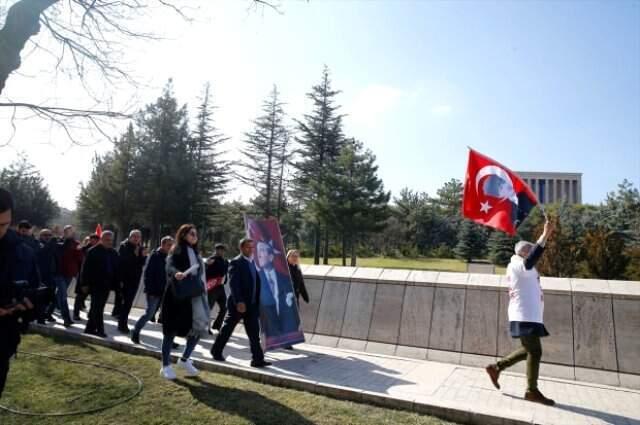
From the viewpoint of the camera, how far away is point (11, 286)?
326 cm

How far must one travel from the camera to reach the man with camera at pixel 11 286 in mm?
3246

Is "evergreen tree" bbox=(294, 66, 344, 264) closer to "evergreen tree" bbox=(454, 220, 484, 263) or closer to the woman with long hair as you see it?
"evergreen tree" bbox=(454, 220, 484, 263)

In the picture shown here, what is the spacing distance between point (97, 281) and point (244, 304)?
3517mm

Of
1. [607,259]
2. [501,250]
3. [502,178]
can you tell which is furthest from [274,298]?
[501,250]

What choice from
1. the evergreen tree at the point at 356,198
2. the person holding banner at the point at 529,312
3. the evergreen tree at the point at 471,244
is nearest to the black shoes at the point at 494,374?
the person holding banner at the point at 529,312

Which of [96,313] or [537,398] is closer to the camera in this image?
[537,398]

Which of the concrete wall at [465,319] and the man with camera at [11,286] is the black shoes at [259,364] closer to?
the concrete wall at [465,319]

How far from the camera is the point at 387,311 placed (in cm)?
881

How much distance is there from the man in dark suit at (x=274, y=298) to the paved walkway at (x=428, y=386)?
49cm

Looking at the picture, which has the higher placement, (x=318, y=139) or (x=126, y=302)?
(x=318, y=139)

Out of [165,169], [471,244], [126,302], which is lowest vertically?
[126,302]

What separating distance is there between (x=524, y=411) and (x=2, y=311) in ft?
17.0

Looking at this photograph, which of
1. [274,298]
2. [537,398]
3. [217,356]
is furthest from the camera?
[274,298]

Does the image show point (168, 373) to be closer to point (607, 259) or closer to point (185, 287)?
point (185, 287)
